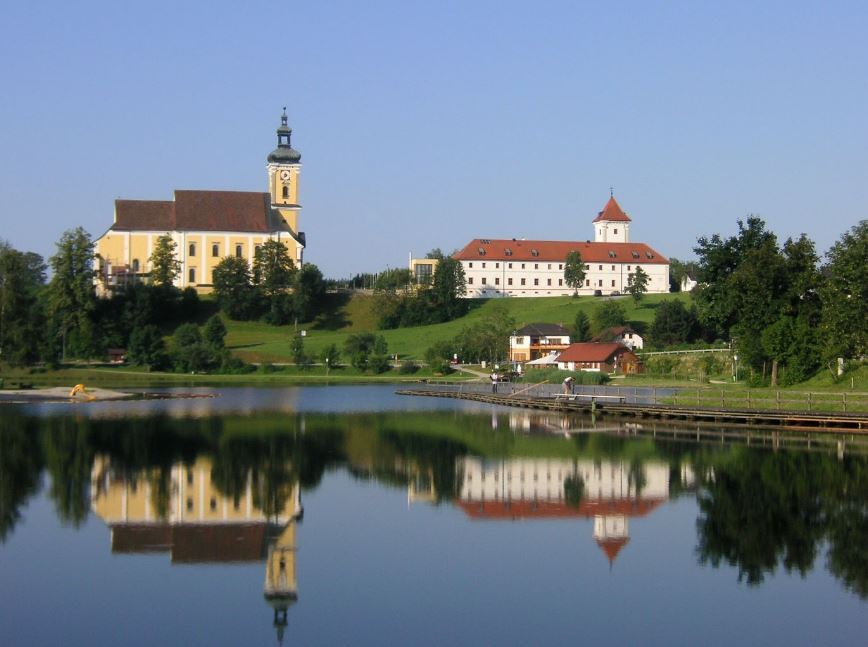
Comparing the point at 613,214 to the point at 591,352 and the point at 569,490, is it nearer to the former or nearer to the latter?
the point at 591,352

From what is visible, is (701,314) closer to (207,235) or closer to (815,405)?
(815,405)

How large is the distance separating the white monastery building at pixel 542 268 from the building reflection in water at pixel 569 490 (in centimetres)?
9483

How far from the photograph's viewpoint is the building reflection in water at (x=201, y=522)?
19141 millimetres

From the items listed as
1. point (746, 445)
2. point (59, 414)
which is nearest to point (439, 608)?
point (746, 445)

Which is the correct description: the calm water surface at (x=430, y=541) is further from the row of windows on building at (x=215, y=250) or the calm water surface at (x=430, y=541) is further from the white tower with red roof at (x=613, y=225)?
the white tower with red roof at (x=613, y=225)

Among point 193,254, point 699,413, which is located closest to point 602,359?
point 699,413

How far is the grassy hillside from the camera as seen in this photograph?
8806 centimetres

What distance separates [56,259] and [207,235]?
75.3 ft

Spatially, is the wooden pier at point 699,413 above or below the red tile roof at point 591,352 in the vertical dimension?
below

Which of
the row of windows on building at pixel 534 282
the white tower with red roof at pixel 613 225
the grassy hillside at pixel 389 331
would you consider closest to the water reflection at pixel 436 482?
the grassy hillside at pixel 389 331

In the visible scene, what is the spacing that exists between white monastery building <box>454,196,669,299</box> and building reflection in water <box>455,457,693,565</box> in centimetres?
9483

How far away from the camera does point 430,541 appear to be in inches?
823

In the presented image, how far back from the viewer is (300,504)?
24.4 m

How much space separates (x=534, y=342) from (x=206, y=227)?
36050mm
